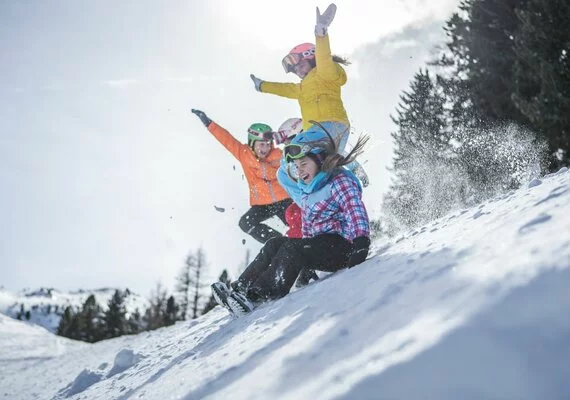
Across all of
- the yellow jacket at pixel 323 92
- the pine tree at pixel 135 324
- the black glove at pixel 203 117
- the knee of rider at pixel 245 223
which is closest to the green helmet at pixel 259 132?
the yellow jacket at pixel 323 92

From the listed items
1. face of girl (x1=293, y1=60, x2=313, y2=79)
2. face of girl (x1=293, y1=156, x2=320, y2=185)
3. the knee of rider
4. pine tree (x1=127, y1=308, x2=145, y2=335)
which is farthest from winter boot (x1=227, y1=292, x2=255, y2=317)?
pine tree (x1=127, y1=308, x2=145, y2=335)

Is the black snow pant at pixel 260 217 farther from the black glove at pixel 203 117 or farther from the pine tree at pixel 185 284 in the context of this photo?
the pine tree at pixel 185 284

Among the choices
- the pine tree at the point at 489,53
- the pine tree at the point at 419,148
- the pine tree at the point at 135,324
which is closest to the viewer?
the pine tree at the point at 489,53

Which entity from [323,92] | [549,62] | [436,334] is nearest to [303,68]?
[323,92]

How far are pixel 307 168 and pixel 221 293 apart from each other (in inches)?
54.2

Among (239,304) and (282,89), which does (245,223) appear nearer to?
(282,89)

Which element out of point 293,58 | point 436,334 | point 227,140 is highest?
point 293,58

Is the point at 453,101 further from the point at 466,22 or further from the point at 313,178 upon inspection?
the point at 313,178

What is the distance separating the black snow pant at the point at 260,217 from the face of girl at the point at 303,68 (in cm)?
173

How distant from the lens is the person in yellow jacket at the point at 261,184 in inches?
217

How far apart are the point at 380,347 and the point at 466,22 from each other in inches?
501

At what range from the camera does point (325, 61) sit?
4.63m

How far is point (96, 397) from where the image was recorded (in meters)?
2.95

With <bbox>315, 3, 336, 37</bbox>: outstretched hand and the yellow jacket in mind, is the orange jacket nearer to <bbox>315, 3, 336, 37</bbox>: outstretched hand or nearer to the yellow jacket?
the yellow jacket
